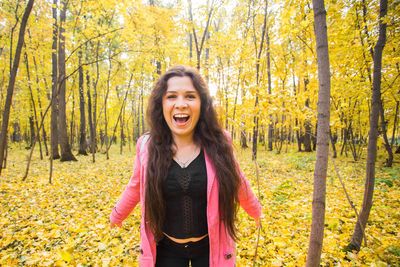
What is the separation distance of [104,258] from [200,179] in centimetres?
237

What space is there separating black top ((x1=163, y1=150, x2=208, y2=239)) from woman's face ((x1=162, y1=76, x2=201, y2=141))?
0.89ft

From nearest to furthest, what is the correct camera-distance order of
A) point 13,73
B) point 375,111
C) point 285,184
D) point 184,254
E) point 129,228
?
point 184,254
point 375,111
point 129,228
point 13,73
point 285,184

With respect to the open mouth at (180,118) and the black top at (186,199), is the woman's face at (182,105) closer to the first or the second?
the open mouth at (180,118)

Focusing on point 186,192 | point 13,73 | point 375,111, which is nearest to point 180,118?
point 186,192

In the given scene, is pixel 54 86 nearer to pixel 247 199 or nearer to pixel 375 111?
pixel 247 199

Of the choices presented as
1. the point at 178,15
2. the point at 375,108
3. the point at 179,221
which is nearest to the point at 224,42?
the point at 178,15

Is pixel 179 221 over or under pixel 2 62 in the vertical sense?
under

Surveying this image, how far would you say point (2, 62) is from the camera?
322 inches

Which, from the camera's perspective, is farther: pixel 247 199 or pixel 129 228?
pixel 129 228

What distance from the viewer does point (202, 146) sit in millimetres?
1482

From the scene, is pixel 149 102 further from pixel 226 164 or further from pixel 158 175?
pixel 226 164

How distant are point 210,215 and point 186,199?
21 cm

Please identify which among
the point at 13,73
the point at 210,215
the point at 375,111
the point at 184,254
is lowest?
the point at 184,254

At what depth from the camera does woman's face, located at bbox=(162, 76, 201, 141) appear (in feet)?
4.53
